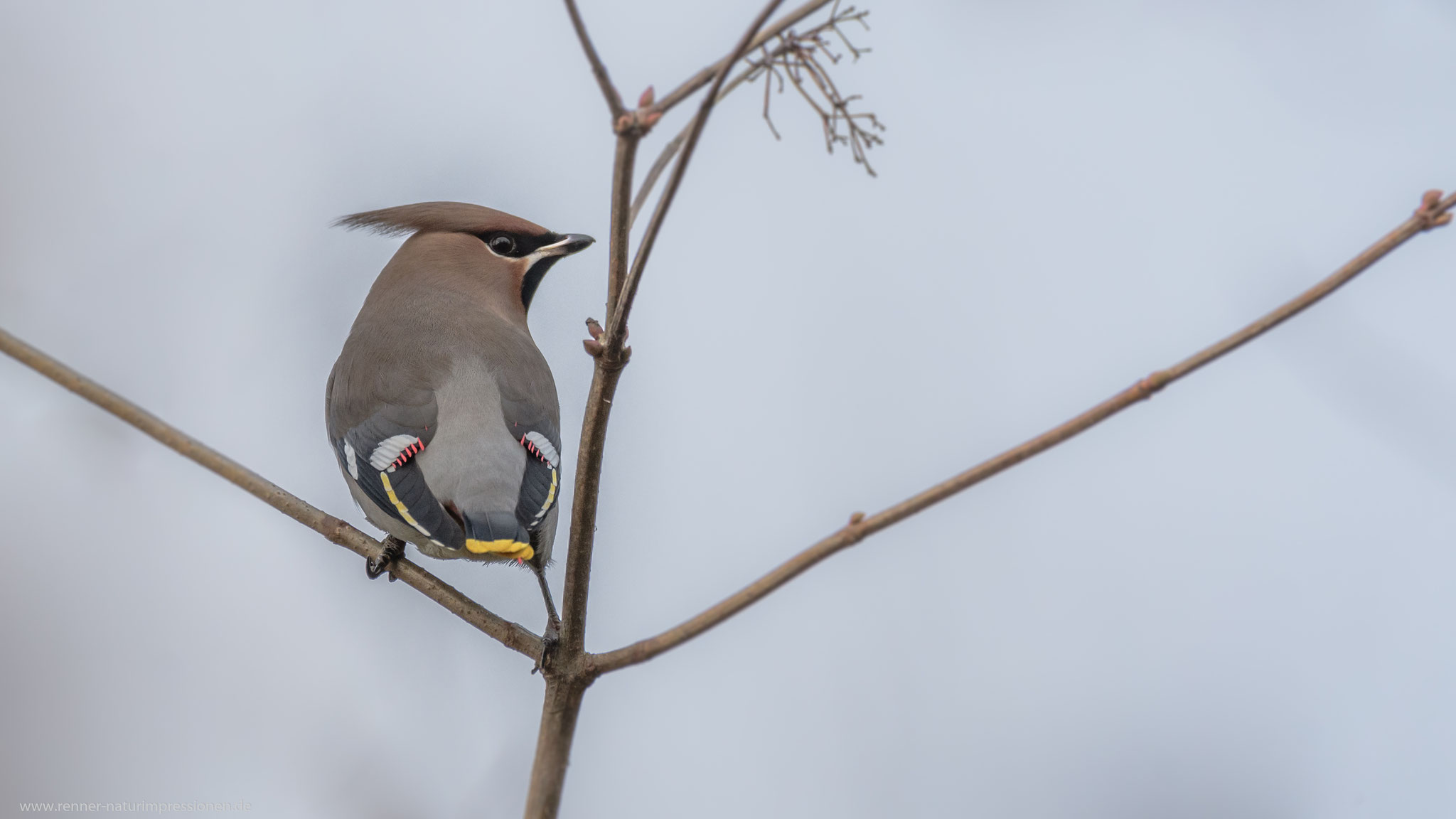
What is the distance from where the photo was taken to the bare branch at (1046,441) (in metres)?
A: 1.24

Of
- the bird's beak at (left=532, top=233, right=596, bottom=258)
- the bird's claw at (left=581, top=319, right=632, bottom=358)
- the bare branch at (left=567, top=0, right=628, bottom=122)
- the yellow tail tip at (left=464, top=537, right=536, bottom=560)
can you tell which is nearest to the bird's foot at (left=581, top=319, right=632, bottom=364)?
the bird's claw at (left=581, top=319, right=632, bottom=358)

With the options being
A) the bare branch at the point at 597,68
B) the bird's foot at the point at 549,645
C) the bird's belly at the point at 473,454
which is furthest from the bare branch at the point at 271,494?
the bare branch at the point at 597,68

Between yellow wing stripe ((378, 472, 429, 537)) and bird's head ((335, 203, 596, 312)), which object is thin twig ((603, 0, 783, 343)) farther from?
bird's head ((335, 203, 596, 312))

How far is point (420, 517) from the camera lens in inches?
93.4

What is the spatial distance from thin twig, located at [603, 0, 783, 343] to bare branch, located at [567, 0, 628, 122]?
9cm

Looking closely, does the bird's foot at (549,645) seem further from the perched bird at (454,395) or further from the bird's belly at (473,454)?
the bird's belly at (473,454)

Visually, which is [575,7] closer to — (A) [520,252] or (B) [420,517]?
(B) [420,517]

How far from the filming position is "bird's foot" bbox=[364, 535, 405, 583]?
245 cm

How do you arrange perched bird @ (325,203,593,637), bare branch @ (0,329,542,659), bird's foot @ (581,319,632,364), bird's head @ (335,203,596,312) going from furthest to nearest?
bird's head @ (335,203,596,312), perched bird @ (325,203,593,637), bare branch @ (0,329,542,659), bird's foot @ (581,319,632,364)

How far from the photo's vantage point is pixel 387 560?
2.47m

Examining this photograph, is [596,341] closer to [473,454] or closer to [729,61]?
[729,61]

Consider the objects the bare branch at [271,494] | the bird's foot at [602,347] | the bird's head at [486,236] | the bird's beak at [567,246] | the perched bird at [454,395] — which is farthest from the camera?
the bird's head at [486,236]

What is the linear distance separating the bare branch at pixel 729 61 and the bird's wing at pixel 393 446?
1.14 metres

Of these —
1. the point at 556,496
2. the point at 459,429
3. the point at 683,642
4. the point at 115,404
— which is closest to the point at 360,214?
the point at 459,429
